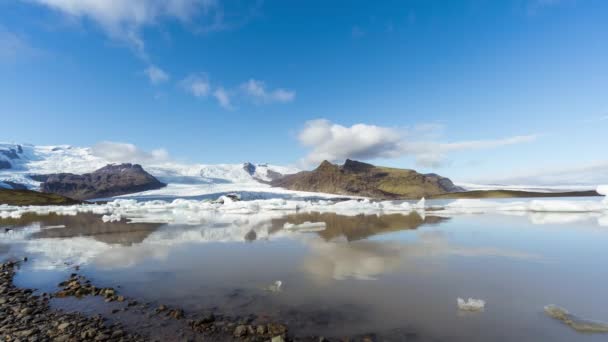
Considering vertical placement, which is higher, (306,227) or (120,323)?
(306,227)

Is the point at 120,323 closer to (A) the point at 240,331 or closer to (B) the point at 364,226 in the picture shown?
(A) the point at 240,331

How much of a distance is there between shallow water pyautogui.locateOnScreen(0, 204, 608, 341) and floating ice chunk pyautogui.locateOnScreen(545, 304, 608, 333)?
0.17 m

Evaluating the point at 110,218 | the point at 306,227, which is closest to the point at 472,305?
the point at 306,227

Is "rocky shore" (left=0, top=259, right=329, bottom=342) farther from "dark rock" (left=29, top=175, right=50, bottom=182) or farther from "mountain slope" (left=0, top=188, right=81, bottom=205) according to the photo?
"dark rock" (left=29, top=175, right=50, bottom=182)

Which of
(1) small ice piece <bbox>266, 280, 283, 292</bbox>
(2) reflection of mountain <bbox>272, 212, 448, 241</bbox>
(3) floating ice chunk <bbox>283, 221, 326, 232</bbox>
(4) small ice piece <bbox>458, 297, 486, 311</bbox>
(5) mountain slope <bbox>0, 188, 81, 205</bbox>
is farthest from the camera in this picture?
(5) mountain slope <bbox>0, 188, 81, 205</bbox>

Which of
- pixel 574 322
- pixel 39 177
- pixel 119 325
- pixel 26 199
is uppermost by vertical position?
pixel 39 177

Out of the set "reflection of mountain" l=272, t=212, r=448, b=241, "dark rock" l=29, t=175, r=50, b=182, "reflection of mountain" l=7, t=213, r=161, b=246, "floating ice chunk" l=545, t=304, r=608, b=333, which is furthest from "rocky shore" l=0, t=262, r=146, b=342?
"dark rock" l=29, t=175, r=50, b=182

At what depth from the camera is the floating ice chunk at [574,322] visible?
536cm

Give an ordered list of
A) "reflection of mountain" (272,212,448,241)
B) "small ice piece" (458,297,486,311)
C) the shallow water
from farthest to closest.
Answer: "reflection of mountain" (272,212,448,241), "small ice piece" (458,297,486,311), the shallow water

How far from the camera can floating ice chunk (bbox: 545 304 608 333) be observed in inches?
211

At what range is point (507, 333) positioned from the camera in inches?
209

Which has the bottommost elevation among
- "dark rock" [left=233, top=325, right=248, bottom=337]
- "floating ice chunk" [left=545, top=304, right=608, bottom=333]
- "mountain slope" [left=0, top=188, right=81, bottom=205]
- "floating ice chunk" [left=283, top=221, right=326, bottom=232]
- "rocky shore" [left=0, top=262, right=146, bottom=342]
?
"rocky shore" [left=0, top=262, right=146, bottom=342]

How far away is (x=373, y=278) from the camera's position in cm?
889

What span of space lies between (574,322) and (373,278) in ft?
14.7
